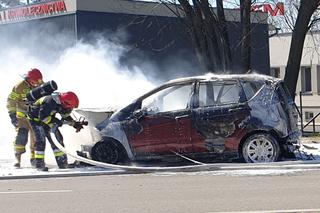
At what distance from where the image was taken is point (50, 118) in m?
12.1

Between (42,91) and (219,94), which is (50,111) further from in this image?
(219,94)

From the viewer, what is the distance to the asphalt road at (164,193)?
7.97 meters

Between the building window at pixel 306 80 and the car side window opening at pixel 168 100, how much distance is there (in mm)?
32944

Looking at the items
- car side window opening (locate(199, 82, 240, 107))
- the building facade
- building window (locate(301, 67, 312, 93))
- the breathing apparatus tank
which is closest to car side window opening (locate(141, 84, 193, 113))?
car side window opening (locate(199, 82, 240, 107))

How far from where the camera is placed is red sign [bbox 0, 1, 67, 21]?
24562mm

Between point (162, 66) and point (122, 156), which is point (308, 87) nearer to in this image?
point (162, 66)

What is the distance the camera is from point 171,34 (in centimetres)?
2761

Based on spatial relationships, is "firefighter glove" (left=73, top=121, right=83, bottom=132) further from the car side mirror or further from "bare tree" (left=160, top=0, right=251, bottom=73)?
"bare tree" (left=160, top=0, right=251, bottom=73)

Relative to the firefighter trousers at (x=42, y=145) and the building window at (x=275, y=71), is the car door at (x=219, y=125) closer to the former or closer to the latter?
the firefighter trousers at (x=42, y=145)

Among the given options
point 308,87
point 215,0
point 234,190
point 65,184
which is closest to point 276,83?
point 234,190

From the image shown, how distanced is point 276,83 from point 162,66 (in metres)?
15.1

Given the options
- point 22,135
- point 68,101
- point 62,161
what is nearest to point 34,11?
point 22,135

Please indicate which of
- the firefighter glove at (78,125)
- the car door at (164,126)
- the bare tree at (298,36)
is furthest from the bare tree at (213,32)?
the firefighter glove at (78,125)

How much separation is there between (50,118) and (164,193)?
3.86 metres
